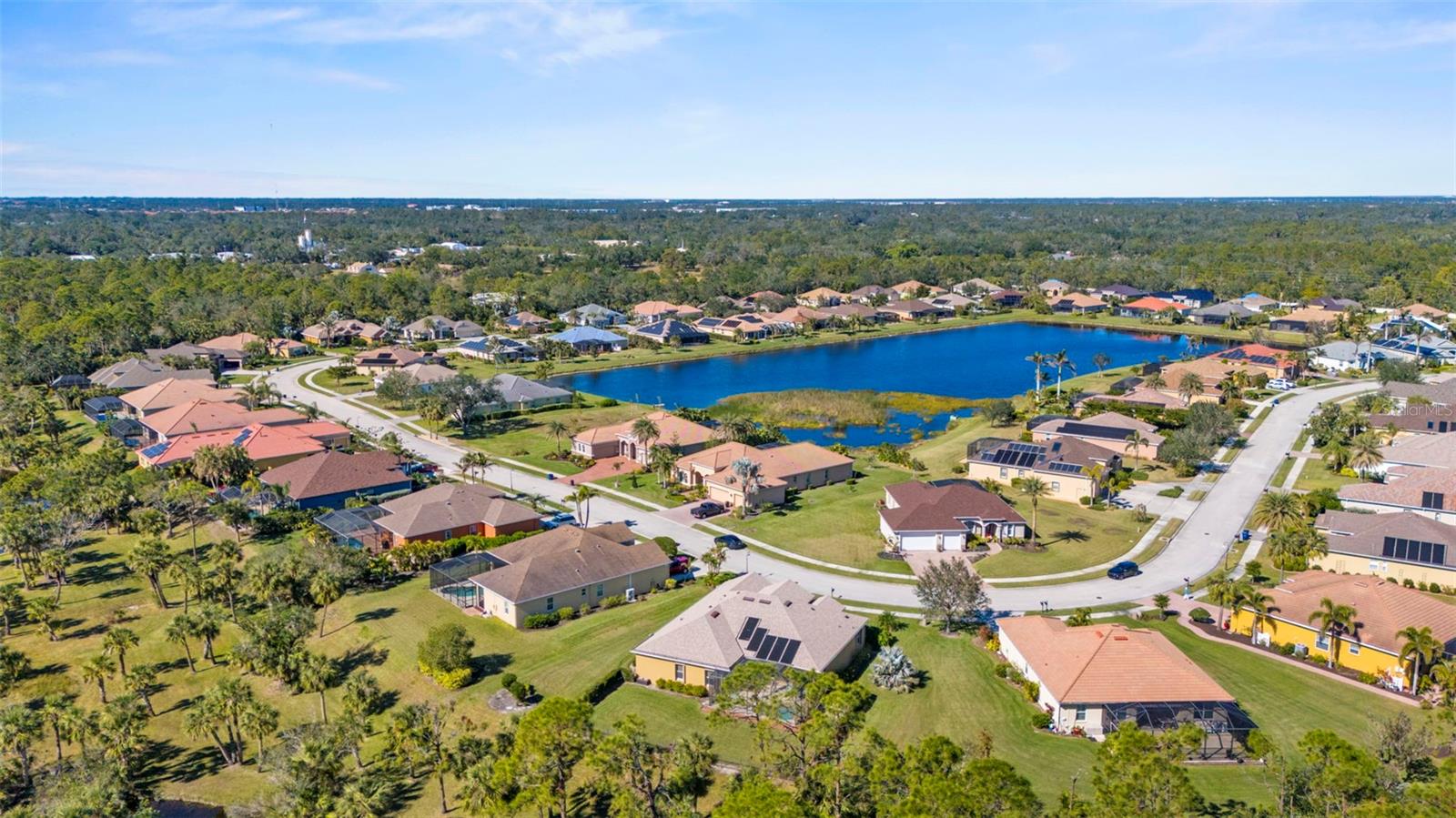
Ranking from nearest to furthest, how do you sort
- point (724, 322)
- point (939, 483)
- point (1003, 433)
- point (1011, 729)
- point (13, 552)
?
point (1011, 729)
point (13, 552)
point (939, 483)
point (1003, 433)
point (724, 322)

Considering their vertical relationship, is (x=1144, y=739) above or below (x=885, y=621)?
above

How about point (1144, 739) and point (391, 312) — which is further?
point (391, 312)

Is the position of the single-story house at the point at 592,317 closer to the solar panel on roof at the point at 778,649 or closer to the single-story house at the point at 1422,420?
the single-story house at the point at 1422,420

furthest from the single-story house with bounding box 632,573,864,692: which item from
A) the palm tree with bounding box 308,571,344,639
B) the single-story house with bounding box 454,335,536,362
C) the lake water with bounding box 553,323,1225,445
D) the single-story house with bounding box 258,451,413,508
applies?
the single-story house with bounding box 454,335,536,362

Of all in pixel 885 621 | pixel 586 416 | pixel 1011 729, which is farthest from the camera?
pixel 586 416

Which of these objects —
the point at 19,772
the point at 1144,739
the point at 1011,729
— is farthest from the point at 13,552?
the point at 1144,739

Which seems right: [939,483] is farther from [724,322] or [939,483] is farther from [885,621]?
[724,322]

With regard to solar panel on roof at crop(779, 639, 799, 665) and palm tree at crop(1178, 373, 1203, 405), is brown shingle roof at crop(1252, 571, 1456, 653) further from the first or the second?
palm tree at crop(1178, 373, 1203, 405)

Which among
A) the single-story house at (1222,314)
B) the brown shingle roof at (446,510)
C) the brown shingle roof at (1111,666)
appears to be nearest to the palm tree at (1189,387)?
the brown shingle roof at (1111,666)
